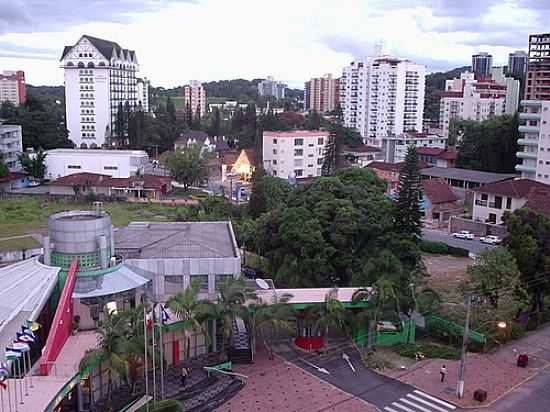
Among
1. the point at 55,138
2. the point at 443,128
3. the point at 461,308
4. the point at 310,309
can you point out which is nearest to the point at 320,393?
the point at 310,309

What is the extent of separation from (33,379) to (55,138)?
58.5 meters

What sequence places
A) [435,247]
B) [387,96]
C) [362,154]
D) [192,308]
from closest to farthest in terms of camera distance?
[192,308] < [435,247] < [362,154] < [387,96]

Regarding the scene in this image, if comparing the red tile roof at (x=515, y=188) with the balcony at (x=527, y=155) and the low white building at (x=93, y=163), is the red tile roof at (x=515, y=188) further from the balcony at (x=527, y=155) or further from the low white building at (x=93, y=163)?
the low white building at (x=93, y=163)

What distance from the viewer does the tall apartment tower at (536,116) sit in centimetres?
4888

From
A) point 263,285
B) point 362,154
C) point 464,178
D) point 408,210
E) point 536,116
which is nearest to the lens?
point 263,285

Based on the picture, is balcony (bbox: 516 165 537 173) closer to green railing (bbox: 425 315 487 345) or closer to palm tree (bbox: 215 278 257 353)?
green railing (bbox: 425 315 487 345)

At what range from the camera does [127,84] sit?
8562cm

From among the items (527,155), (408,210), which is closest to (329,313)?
(408,210)

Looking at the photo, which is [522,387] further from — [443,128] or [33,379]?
[443,128]

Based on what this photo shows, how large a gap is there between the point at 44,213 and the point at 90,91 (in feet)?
127

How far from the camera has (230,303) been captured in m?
19.1

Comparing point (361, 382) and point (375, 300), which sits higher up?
point (375, 300)

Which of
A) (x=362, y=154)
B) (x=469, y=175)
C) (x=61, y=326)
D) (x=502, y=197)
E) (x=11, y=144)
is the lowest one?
(x=61, y=326)

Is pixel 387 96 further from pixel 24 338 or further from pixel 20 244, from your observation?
pixel 24 338
